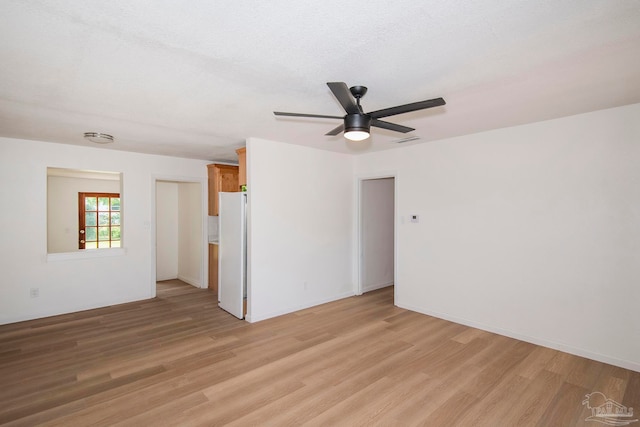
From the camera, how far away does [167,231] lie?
7.00m

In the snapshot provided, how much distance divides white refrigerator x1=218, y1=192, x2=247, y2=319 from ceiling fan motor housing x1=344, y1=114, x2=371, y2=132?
2399mm

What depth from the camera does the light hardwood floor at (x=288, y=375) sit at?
2367 millimetres

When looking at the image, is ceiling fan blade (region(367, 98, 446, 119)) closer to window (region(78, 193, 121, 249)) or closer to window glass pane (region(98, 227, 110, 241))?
window (region(78, 193, 121, 249))

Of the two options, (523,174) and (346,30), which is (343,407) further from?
(523,174)

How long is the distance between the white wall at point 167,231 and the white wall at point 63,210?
1943mm

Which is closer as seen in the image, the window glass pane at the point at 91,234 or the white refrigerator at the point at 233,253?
the white refrigerator at the point at 233,253

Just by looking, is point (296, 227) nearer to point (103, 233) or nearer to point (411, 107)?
point (411, 107)

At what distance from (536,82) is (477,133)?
1.68 meters

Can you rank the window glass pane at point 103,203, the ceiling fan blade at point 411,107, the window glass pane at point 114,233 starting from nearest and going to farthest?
the ceiling fan blade at point 411,107 → the window glass pane at point 103,203 → the window glass pane at point 114,233

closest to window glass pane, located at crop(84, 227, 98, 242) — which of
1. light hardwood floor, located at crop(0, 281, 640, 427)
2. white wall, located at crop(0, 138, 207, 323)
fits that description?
white wall, located at crop(0, 138, 207, 323)

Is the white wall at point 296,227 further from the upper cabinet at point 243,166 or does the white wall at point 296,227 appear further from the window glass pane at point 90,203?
the window glass pane at point 90,203

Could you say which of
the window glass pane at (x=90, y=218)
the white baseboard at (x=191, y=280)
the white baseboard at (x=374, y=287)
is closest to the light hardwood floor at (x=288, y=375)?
the white baseboard at (x=374, y=287)

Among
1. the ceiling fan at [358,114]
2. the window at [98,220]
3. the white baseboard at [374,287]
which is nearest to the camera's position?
the ceiling fan at [358,114]

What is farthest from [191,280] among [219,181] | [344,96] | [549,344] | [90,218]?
[549,344]
